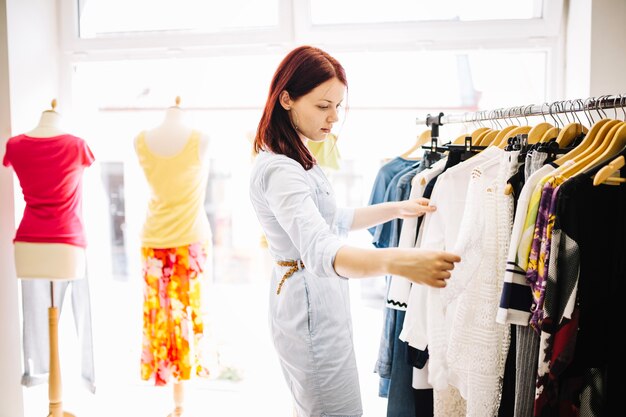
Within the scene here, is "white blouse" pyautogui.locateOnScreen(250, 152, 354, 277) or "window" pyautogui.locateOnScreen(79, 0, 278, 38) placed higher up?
"window" pyautogui.locateOnScreen(79, 0, 278, 38)

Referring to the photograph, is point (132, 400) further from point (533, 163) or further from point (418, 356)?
point (533, 163)

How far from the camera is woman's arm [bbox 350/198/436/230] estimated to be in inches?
65.3

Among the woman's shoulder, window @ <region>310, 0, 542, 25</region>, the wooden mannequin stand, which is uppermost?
window @ <region>310, 0, 542, 25</region>

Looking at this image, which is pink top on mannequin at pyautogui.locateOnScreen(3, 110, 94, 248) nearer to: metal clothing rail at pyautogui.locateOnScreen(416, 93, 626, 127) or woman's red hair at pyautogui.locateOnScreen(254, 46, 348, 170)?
woman's red hair at pyautogui.locateOnScreen(254, 46, 348, 170)

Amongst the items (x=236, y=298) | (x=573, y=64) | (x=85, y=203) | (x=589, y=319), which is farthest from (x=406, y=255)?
(x=85, y=203)

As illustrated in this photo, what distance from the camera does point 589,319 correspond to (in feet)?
3.82

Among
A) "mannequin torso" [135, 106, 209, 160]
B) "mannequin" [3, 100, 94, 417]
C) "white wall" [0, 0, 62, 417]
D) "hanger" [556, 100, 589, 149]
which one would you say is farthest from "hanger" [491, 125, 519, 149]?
"white wall" [0, 0, 62, 417]

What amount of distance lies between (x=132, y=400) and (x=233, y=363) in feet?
2.05

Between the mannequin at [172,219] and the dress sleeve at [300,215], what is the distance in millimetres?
1218

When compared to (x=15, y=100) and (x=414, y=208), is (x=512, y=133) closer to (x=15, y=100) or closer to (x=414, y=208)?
(x=414, y=208)

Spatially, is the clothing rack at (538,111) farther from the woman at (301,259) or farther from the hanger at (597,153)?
the woman at (301,259)

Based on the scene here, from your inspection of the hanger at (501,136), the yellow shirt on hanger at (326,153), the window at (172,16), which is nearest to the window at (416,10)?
the window at (172,16)

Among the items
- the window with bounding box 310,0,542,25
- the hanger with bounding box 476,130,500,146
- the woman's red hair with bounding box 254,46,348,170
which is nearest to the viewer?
the woman's red hair with bounding box 254,46,348,170

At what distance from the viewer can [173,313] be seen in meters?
2.65
